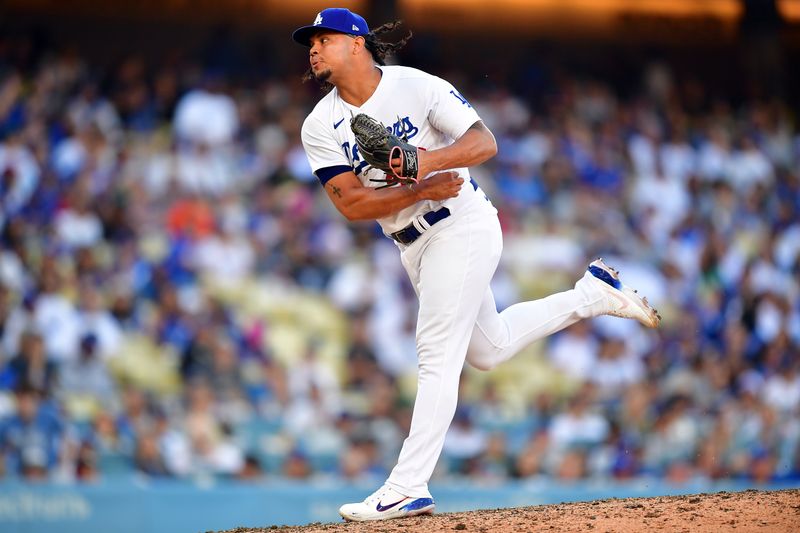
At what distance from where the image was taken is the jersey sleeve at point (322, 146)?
4.76 m

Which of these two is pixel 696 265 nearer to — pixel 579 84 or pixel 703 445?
pixel 703 445

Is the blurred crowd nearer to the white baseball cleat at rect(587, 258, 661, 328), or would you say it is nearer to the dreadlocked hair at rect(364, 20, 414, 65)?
the white baseball cleat at rect(587, 258, 661, 328)

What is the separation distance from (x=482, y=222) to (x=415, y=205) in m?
0.31

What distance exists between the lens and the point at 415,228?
187 inches

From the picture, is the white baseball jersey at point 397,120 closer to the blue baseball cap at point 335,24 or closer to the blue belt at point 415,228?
the blue belt at point 415,228

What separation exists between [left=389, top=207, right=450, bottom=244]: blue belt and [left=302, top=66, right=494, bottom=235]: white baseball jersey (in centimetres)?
2

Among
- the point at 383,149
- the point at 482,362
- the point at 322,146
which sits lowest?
the point at 482,362

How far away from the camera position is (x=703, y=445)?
401 inches

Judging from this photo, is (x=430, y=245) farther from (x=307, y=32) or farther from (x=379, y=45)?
(x=307, y=32)

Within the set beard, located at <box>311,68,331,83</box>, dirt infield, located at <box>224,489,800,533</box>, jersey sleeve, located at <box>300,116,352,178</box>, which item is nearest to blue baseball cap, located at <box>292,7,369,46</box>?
beard, located at <box>311,68,331,83</box>

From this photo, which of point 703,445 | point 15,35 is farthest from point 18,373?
point 703,445

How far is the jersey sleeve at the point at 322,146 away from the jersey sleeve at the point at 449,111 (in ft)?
1.42

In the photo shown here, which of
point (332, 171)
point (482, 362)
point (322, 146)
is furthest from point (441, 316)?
point (322, 146)

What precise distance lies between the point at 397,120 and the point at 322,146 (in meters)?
0.34
